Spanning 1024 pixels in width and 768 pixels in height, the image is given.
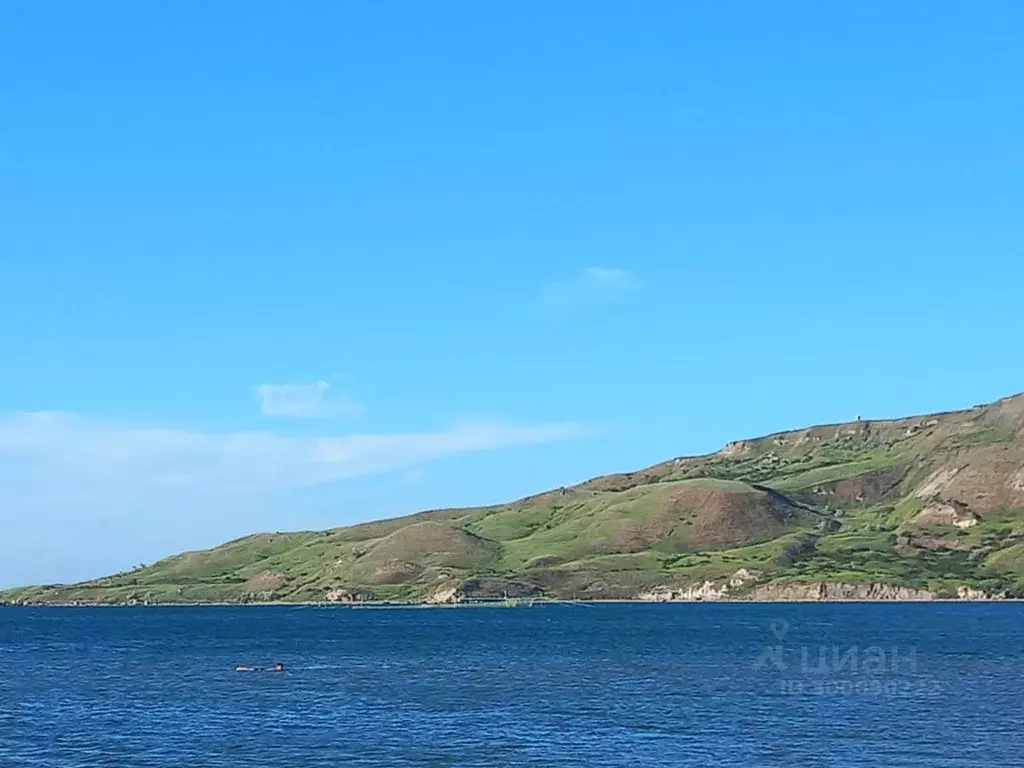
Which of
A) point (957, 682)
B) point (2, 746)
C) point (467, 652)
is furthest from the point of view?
point (467, 652)

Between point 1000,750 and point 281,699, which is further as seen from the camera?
point 281,699

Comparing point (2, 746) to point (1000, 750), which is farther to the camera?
point (2, 746)

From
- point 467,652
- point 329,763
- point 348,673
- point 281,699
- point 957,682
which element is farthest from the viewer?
point 467,652

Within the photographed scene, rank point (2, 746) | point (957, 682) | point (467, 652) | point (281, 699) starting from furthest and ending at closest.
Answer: point (467, 652) < point (957, 682) < point (281, 699) < point (2, 746)

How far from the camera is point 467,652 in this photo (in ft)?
641

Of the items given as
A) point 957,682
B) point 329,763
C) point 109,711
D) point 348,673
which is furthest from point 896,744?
point 348,673

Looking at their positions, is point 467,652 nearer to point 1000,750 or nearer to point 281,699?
point 281,699

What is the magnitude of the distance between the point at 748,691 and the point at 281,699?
1829 inches

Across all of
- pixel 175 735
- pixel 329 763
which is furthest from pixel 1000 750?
pixel 175 735

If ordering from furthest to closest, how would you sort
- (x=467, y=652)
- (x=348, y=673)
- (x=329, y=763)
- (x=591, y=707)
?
(x=467, y=652) < (x=348, y=673) < (x=591, y=707) < (x=329, y=763)

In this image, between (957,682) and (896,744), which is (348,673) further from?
(896,744)

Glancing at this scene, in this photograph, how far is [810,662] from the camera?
165 meters

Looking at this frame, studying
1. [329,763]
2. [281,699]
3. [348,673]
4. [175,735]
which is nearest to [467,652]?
[348,673]

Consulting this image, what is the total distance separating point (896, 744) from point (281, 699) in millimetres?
61706
